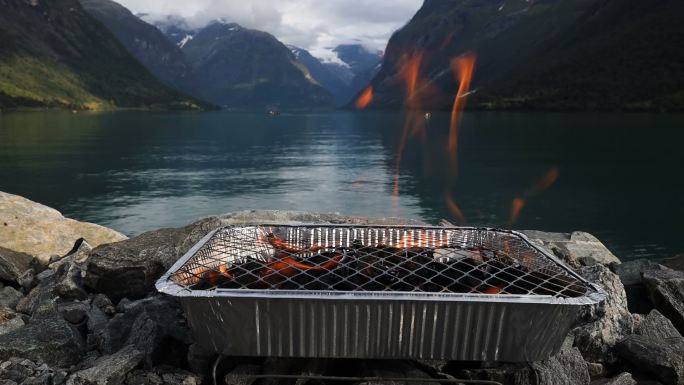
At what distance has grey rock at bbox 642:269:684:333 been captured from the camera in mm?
9398

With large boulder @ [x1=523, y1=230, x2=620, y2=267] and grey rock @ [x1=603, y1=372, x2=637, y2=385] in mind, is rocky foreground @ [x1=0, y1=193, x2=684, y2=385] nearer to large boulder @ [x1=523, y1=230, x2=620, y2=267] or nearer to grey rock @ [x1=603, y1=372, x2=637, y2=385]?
grey rock @ [x1=603, y1=372, x2=637, y2=385]

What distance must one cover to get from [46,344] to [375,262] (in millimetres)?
4700

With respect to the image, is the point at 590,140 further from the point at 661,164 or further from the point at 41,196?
the point at 41,196

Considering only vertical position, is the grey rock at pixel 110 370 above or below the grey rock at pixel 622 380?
above

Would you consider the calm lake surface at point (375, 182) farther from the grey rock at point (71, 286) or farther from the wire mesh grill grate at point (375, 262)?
the wire mesh grill grate at point (375, 262)

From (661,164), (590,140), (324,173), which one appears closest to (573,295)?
A: (324,173)

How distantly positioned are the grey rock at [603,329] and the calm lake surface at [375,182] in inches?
801

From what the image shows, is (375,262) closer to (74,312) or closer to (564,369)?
(564,369)

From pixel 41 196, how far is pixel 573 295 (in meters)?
41.2

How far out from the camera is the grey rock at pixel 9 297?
35.5 feet

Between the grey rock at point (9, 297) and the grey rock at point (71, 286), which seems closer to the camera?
the grey rock at point (71, 286)

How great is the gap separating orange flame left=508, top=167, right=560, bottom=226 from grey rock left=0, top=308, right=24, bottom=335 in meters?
26.6

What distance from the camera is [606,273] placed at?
907 cm

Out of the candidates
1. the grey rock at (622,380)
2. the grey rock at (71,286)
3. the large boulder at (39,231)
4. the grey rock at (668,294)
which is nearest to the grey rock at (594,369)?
the grey rock at (622,380)
